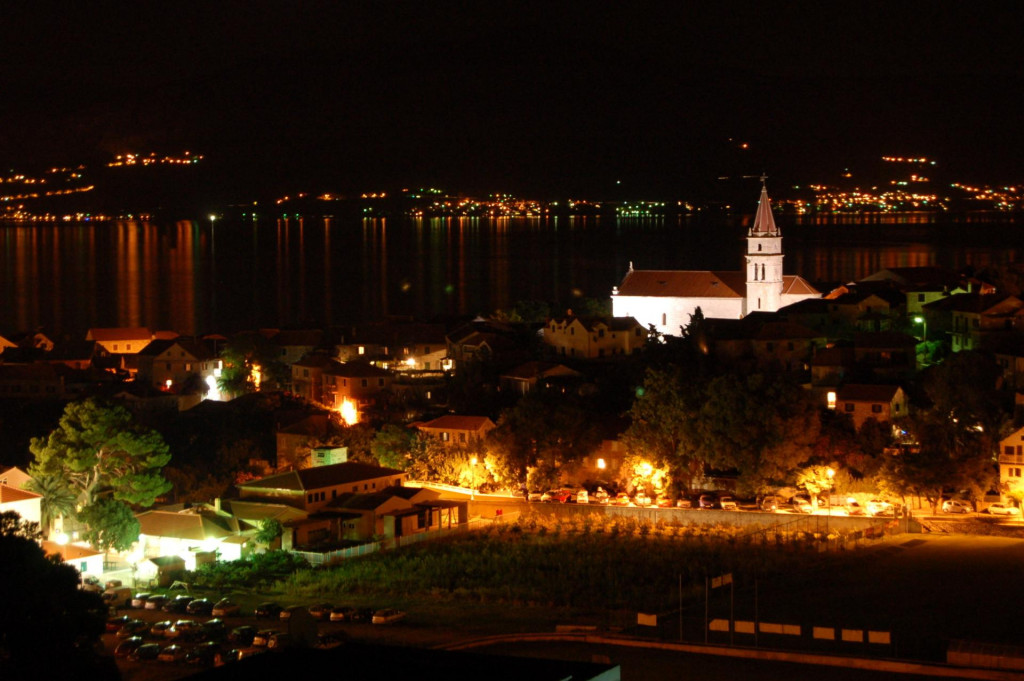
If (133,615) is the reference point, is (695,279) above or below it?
above

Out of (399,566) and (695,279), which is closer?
(399,566)

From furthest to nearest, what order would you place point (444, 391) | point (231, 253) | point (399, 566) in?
point (231, 253) < point (444, 391) < point (399, 566)

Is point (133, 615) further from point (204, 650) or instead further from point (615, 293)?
point (615, 293)

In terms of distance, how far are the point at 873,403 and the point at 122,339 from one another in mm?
17398

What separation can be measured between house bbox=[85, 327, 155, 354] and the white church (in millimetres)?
10146

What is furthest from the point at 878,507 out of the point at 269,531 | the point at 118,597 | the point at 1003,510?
the point at 118,597

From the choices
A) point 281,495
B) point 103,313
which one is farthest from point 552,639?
point 103,313

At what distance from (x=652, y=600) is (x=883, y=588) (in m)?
1.93

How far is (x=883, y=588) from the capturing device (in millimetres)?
11211

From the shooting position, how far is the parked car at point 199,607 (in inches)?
436

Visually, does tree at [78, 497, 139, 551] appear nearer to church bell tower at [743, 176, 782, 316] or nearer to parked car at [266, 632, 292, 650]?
parked car at [266, 632, 292, 650]

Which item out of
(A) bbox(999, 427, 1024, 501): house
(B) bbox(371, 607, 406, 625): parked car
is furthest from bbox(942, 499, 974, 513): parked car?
(B) bbox(371, 607, 406, 625): parked car

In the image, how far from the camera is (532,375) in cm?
1941

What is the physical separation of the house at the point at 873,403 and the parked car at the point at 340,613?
740 centimetres
